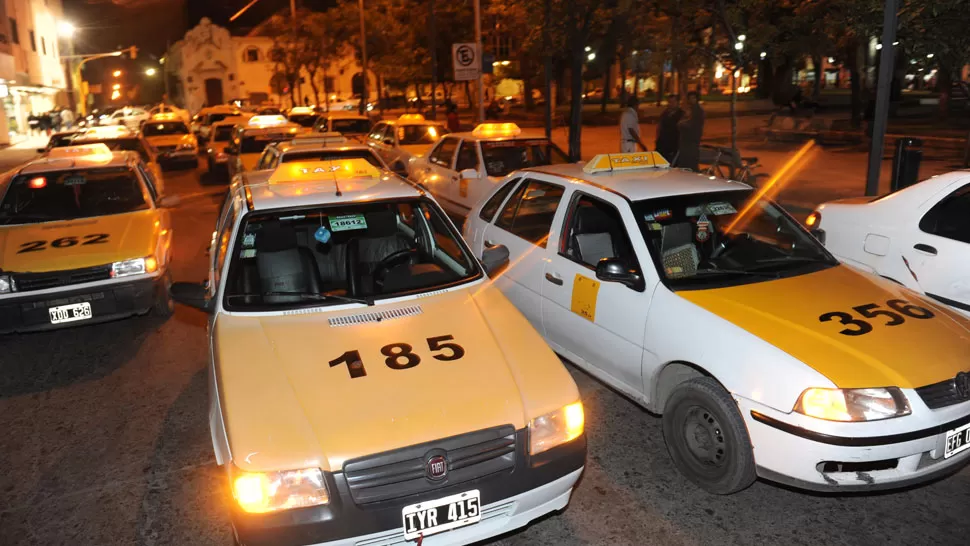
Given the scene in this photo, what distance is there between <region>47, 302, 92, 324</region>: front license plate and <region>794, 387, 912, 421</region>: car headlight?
6.00 m

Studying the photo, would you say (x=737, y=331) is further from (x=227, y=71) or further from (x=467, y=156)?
(x=227, y=71)

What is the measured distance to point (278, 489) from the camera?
9.59 feet

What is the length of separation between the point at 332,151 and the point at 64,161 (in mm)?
3600

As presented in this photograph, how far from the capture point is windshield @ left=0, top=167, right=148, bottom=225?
7.58 m

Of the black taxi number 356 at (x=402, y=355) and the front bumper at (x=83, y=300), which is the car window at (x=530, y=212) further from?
the front bumper at (x=83, y=300)

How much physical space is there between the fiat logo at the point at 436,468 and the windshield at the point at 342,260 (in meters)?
1.36

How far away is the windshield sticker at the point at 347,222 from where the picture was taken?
459 centimetres

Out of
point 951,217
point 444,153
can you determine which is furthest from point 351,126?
point 951,217

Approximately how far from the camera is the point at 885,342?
3811 millimetres

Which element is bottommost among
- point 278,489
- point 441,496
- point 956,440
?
point 956,440

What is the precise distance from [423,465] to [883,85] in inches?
312

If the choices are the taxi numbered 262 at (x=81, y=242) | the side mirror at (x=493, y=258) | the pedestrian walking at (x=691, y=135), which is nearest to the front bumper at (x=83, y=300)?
the taxi numbered 262 at (x=81, y=242)

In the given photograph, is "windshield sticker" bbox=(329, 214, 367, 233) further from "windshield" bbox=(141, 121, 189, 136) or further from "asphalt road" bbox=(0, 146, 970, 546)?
"windshield" bbox=(141, 121, 189, 136)

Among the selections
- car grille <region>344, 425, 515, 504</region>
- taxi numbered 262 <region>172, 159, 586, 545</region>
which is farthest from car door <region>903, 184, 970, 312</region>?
car grille <region>344, 425, 515, 504</region>
